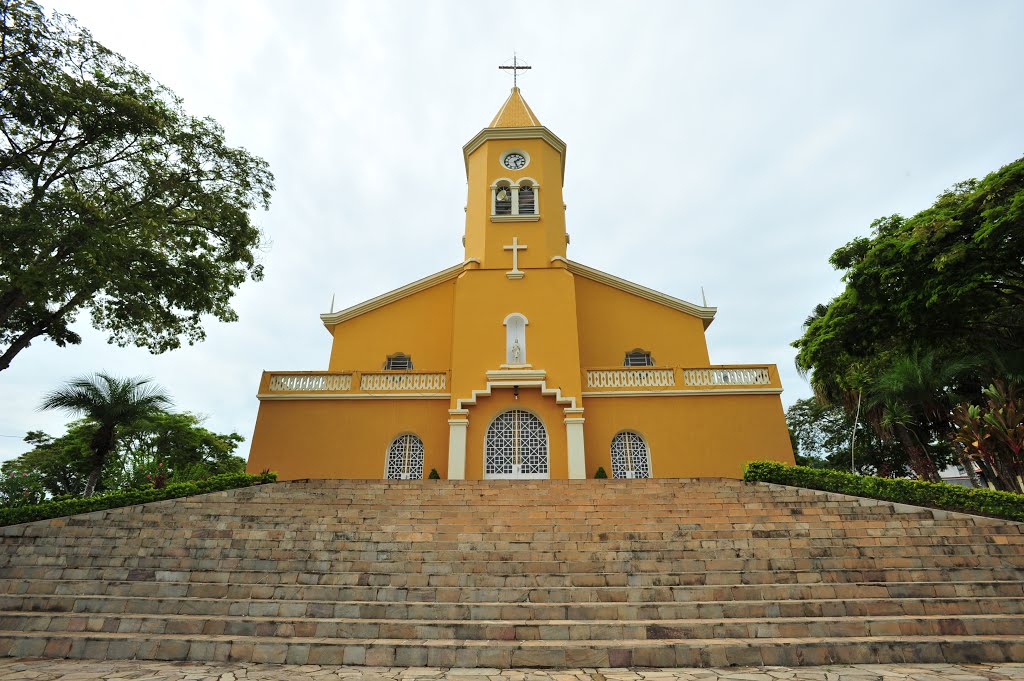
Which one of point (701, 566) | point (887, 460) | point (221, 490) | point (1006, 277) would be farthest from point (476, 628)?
point (887, 460)

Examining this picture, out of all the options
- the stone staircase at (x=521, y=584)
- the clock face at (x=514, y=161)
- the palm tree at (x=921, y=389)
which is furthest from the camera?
the clock face at (x=514, y=161)

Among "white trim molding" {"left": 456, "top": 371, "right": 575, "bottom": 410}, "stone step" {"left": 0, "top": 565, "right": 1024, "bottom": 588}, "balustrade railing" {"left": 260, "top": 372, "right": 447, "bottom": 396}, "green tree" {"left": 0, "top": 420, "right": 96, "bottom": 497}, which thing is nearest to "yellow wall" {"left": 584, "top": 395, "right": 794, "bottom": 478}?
"white trim molding" {"left": 456, "top": 371, "right": 575, "bottom": 410}

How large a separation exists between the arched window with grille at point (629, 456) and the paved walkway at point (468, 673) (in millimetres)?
9478

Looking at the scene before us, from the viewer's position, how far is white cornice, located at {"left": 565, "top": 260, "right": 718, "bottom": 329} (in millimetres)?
18453

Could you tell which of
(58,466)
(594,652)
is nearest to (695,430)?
(594,652)

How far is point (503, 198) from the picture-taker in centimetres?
1855

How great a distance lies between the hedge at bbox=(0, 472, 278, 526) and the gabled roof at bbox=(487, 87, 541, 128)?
14.9 m

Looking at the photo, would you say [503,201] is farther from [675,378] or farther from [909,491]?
[909,491]

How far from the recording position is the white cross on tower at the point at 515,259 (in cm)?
1695

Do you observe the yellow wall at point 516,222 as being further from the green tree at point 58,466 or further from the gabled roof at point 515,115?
the green tree at point 58,466

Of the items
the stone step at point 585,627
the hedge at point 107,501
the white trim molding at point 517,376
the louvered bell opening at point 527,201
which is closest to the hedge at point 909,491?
the stone step at point 585,627

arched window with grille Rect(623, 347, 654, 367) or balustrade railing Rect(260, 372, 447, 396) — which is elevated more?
arched window with grille Rect(623, 347, 654, 367)

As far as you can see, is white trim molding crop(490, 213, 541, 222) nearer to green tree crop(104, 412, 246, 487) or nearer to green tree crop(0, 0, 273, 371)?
green tree crop(0, 0, 273, 371)

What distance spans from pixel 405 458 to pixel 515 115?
13.8 meters
